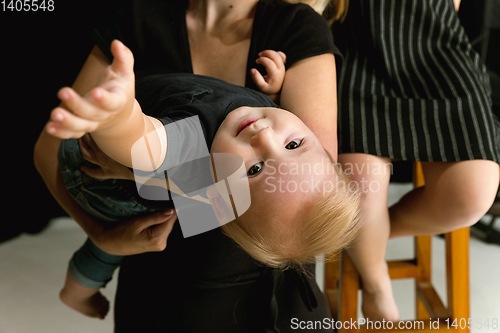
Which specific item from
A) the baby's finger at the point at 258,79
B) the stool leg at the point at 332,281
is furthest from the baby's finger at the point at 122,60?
the stool leg at the point at 332,281

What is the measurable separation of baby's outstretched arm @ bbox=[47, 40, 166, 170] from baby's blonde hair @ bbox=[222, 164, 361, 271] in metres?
0.19

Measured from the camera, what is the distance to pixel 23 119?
120 cm

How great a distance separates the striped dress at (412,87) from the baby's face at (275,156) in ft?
0.92

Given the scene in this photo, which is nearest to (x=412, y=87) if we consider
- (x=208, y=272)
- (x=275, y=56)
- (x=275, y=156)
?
(x=275, y=56)

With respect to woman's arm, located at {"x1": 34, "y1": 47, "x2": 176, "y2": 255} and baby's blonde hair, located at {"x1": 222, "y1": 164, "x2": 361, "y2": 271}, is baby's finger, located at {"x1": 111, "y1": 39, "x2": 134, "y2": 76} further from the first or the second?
woman's arm, located at {"x1": 34, "y1": 47, "x2": 176, "y2": 255}

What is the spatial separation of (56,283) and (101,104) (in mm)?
1166

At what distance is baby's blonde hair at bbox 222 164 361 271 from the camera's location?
1.64 ft

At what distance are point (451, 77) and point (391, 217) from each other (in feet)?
1.08

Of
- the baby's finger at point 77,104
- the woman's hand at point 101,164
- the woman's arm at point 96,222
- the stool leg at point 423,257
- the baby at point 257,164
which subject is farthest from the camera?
the stool leg at point 423,257

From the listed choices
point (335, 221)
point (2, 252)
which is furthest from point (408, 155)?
point (2, 252)

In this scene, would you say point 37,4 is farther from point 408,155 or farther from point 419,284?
point 419,284

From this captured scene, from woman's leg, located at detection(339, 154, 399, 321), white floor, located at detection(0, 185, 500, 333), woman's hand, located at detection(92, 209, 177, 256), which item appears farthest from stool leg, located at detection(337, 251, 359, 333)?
white floor, located at detection(0, 185, 500, 333)

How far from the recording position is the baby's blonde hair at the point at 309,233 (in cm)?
50

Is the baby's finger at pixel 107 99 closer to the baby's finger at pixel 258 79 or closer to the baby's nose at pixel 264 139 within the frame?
the baby's nose at pixel 264 139
